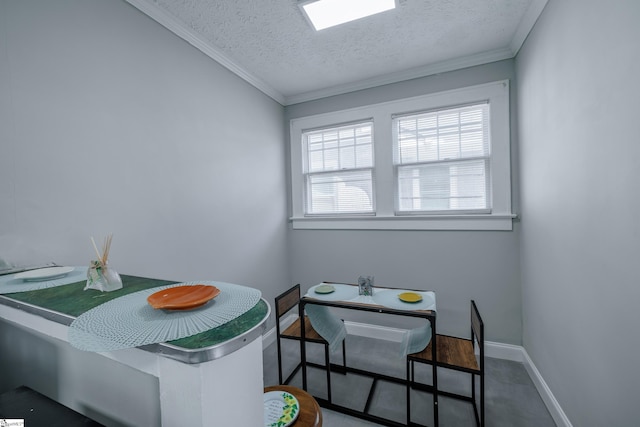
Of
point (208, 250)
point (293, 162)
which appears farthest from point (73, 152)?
point (293, 162)

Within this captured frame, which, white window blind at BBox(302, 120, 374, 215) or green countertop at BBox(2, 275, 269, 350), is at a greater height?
white window blind at BBox(302, 120, 374, 215)

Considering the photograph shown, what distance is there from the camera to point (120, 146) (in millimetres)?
1573

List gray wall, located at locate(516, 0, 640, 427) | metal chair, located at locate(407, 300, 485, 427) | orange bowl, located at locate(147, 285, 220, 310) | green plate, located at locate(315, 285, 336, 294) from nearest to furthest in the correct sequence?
orange bowl, located at locate(147, 285, 220, 310), gray wall, located at locate(516, 0, 640, 427), metal chair, located at locate(407, 300, 485, 427), green plate, located at locate(315, 285, 336, 294)

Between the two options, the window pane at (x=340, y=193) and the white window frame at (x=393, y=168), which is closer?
the white window frame at (x=393, y=168)

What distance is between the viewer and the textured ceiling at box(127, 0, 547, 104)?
71.1 inches

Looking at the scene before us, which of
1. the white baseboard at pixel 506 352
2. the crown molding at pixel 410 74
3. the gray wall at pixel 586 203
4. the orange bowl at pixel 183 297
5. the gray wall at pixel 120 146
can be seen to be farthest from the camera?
the crown molding at pixel 410 74

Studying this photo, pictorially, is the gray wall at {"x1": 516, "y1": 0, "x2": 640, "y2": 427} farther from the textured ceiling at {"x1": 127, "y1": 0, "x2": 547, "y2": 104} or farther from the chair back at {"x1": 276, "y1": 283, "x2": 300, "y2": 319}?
the chair back at {"x1": 276, "y1": 283, "x2": 300, "y2": 319}

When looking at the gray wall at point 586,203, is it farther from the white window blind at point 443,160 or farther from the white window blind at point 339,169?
the white window blind at point 339,169

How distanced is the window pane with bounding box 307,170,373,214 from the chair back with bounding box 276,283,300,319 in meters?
1.22

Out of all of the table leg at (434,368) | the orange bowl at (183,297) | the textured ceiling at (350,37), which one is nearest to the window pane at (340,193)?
the textured ceiling at (350,37)

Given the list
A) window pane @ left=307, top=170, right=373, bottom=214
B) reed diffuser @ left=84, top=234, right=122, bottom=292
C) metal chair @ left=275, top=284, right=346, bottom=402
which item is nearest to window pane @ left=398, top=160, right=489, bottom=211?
window pane @ left=307, top=170, right=373, bottom=214

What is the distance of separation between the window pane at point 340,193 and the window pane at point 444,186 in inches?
14.6

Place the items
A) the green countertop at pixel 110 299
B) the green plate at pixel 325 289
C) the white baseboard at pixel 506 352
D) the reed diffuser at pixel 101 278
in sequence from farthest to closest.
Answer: the green plate at pixel 325 289 → the white baseboard at pixel 506 352 → the reed diffuser at pixel 101 278 → the green countertop at pixel 110 299

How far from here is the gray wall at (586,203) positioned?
106 centimetres
